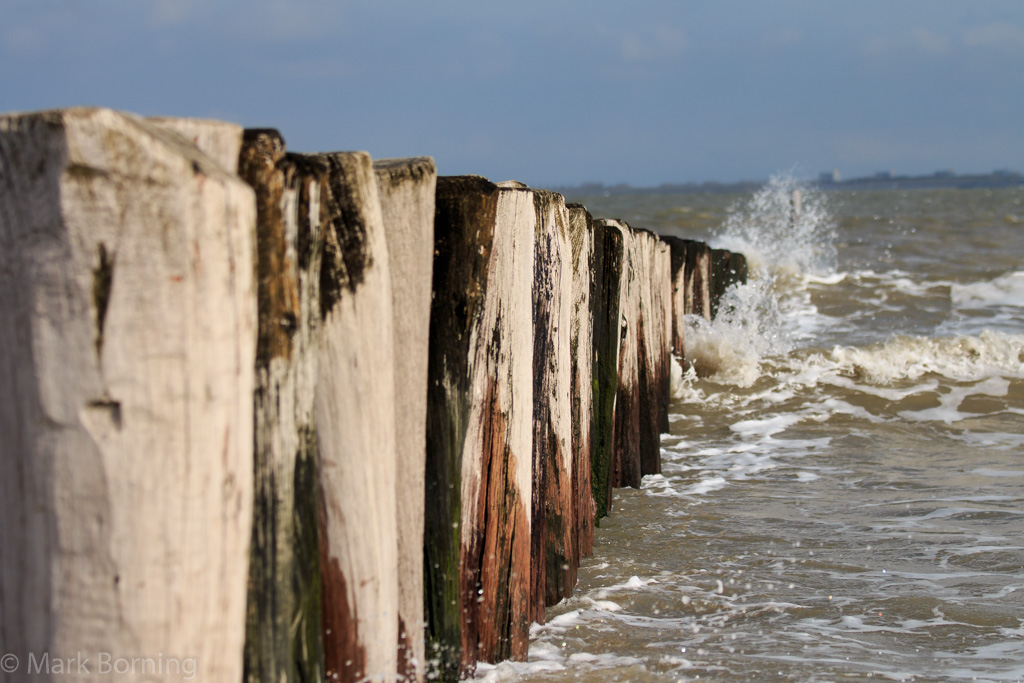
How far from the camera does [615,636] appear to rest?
268 cm

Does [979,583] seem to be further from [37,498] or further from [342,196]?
[37,498]

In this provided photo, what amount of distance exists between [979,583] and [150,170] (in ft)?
10.2

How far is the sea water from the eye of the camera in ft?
8.43

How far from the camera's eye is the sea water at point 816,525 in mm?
2568

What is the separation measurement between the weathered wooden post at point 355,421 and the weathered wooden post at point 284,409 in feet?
0.15

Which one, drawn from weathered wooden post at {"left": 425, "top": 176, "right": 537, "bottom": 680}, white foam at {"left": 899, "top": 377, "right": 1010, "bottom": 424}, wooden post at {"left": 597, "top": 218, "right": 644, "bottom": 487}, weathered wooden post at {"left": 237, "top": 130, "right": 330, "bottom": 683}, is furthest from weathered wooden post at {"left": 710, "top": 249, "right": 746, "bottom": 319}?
weathered wooden post at {"left": 237, "top": 130, "right": 330, "bottom": 683}

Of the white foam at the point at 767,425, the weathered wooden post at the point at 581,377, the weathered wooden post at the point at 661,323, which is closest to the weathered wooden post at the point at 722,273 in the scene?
the white foam at the point at 767,425

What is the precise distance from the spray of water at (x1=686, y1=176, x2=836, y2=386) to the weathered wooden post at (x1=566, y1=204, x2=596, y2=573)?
155 inches

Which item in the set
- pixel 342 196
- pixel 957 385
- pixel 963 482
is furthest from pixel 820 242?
pixel 342 196

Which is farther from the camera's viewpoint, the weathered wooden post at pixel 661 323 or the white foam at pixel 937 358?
the white foam at pixel 937 358

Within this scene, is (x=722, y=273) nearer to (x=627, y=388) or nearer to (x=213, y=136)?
(x=627, y=388)

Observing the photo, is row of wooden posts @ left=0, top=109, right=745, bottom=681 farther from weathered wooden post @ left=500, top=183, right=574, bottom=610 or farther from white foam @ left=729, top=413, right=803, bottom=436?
white foam @ left=729, top=413, right=803, bottom=436

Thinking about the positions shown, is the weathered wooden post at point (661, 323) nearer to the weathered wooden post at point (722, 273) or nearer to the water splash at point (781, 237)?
the weathered wooden post at point (722, 273)

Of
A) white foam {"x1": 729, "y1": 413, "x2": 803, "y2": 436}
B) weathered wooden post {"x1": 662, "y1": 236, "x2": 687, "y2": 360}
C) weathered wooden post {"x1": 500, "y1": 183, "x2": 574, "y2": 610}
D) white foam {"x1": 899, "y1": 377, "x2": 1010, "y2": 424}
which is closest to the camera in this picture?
weathered wooden post {"x1": 500, "y1": 183, "x2": 574, "y2": 610}
